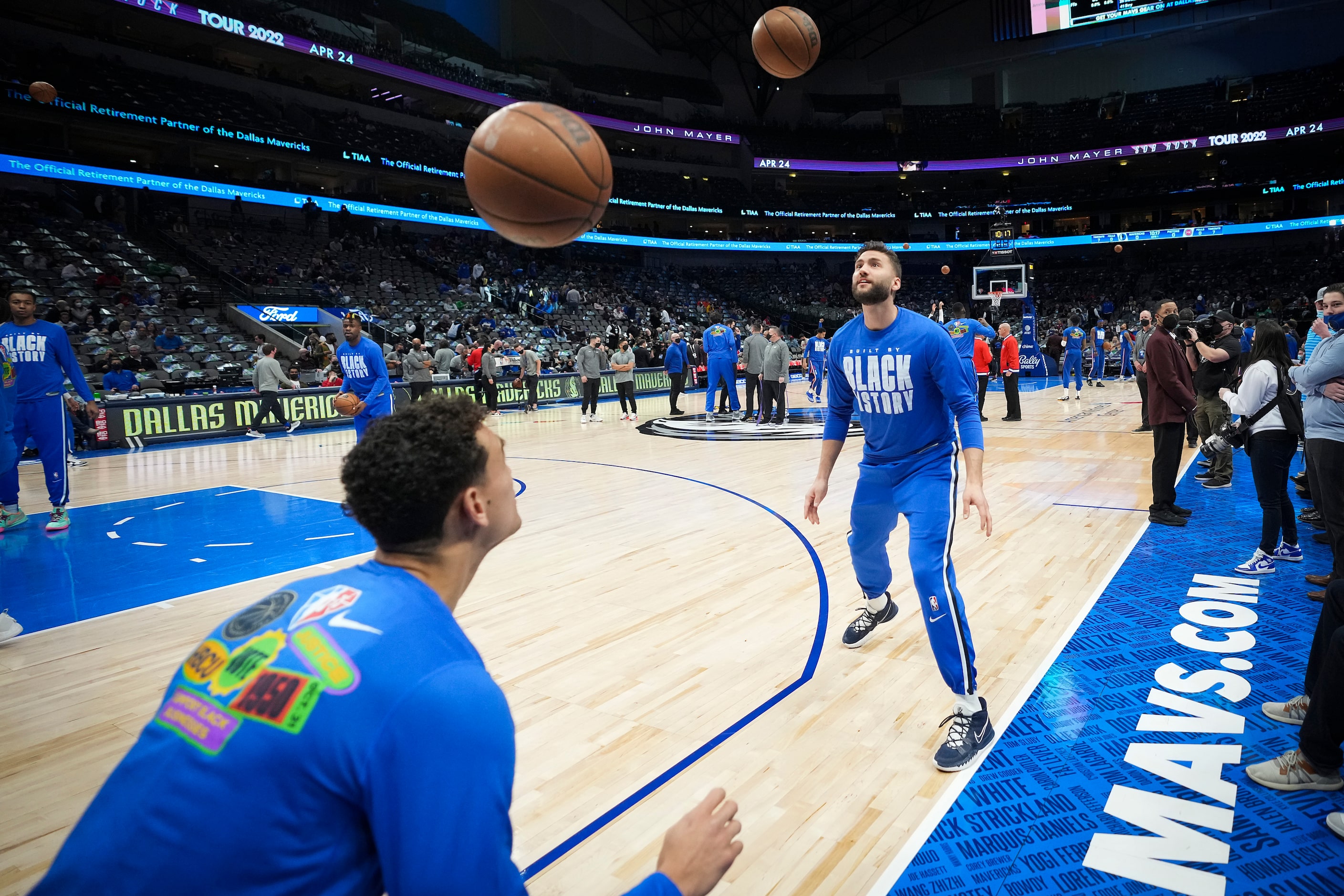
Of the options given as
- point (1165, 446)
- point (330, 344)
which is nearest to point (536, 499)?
point (1165, 446)

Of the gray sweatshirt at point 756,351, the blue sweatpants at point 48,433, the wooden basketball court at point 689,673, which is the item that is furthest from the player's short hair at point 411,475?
the gray sweatshirt at point 756,351

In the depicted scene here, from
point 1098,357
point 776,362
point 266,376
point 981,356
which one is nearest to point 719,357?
point 776,362

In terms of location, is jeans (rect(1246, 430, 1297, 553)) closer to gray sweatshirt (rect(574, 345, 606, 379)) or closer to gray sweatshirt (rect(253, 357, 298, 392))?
gray sweatshirt (rect(574, 345, 606, 379))

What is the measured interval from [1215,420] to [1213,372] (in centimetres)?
51

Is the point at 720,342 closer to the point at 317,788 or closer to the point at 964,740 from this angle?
the point at 964,740

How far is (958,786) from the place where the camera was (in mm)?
2699

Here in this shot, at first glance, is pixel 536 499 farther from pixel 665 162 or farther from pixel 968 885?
pixel 665 162

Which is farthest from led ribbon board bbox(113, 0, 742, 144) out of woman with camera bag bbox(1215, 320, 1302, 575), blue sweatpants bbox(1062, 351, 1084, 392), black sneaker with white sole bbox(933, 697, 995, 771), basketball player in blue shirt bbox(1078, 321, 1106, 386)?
black sneaker with white sole bbox(933, 697, 995, 771)

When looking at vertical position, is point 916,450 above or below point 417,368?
below

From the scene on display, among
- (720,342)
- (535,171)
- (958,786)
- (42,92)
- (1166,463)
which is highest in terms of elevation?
(42,92)

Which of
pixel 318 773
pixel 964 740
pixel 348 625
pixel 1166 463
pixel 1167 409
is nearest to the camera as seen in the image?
pixel 318 773

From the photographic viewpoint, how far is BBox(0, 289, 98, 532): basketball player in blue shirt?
6.45m

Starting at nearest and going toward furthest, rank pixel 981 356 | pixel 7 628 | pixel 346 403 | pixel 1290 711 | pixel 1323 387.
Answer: pixel 1290 711 → pixel 1323 387 → pixel 7 628 → pixel 346 403 → pixel 981 356

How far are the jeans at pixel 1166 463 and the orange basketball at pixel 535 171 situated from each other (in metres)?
5.02
